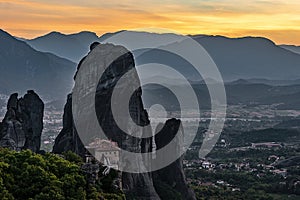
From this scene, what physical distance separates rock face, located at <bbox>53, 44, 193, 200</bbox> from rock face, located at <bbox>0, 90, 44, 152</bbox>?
262 cm

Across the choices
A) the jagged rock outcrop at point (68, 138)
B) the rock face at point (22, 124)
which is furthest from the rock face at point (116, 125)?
the rock face at point (22, 124)

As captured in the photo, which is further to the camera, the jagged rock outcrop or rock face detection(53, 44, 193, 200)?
the jagged rock outcrop

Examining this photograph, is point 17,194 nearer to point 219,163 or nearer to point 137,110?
point 137,110

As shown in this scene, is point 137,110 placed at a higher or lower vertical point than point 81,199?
higher

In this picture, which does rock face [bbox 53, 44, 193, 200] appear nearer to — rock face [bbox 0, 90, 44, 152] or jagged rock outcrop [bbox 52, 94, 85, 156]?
jagged rock outcrop [bbox 52, 94, 85, 156]

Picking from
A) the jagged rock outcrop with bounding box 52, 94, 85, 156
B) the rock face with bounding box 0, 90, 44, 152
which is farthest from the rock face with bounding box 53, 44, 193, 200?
the rock face with bounding box 0, 90, 44, 152

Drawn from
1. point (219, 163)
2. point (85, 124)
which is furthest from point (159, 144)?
point (219, 163)

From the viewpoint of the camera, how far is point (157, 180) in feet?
157

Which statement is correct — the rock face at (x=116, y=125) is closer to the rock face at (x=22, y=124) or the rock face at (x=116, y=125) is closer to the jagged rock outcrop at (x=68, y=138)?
the jagged rock outcrop at (x=68, y=138)

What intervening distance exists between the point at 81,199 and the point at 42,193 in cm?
192

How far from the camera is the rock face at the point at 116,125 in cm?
4188

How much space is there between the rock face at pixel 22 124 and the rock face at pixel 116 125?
262cm

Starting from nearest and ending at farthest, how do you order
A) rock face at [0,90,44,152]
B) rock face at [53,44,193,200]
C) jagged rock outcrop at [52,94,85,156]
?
rock face at [53,44,193,200]
jagged rock outcrop at [52,94,85,156]
rock face at [0,90,44,152]

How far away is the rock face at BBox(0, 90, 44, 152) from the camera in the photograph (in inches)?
1730
